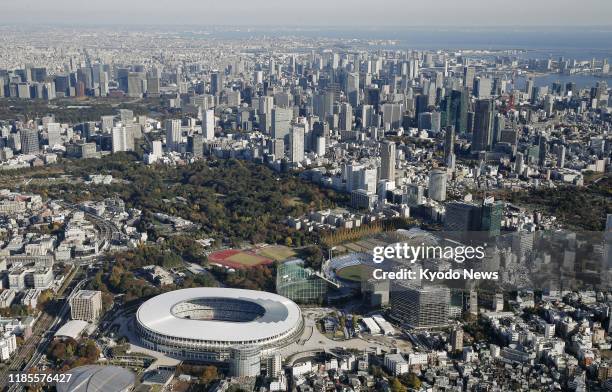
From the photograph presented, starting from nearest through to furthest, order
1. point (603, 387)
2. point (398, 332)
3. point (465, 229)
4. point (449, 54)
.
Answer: point (603, 387) < point (398, 332) < point (465, 229) < point (449, 54)

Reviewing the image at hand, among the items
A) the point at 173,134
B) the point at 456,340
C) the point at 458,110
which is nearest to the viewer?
the point at 456,340

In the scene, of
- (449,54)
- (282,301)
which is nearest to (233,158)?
(282,301)

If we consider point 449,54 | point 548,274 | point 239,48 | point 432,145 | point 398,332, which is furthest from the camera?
point 239,48

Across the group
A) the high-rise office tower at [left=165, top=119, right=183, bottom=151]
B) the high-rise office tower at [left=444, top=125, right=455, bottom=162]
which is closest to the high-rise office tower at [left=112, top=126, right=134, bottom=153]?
the high-rise office tower at [left=165, top=119, right=183, bottom=151]

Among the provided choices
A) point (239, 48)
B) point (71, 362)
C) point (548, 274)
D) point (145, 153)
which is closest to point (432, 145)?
point (145, 153)

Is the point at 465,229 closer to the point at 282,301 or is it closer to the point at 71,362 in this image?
the point at 282,301

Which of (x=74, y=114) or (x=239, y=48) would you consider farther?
(x=239, y=48)

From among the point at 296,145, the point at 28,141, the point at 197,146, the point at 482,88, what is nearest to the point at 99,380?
the point at 296,145

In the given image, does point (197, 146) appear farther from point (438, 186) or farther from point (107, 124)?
point (438, 186)
